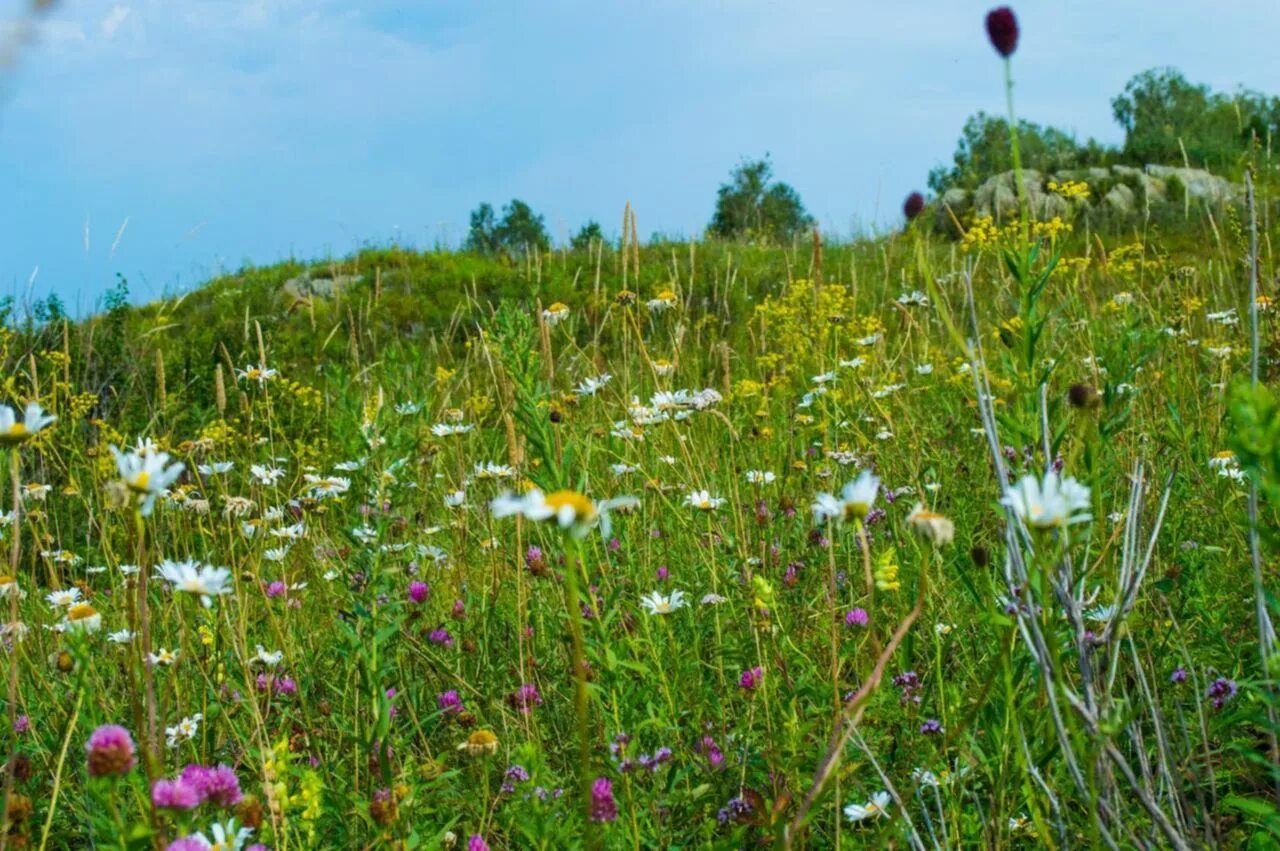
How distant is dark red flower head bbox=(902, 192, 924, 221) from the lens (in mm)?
1577

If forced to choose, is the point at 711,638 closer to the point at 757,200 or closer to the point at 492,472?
the point at 492,472

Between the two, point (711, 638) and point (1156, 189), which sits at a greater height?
point (1156, 189)

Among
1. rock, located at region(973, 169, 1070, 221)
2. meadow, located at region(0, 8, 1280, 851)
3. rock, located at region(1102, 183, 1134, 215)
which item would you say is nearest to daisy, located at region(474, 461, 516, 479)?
meadow, located at region(0, 8, 1280, 851)

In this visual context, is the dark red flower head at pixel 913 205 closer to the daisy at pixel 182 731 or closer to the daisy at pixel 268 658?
the daisy at pixel 268 658

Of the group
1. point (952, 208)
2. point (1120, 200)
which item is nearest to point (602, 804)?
point (1120, 200)

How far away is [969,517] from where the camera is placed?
286 cm

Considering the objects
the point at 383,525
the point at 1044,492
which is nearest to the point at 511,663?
the point at 383,525

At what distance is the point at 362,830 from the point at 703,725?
2.01 ft

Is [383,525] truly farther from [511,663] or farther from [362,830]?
[511,663]

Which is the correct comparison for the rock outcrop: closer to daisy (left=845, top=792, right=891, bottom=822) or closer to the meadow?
the meadow

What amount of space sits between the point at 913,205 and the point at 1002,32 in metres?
0.35

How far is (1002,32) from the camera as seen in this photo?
4.18 ft

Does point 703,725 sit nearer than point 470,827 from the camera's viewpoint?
No

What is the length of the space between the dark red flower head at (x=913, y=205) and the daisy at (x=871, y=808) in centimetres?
86
